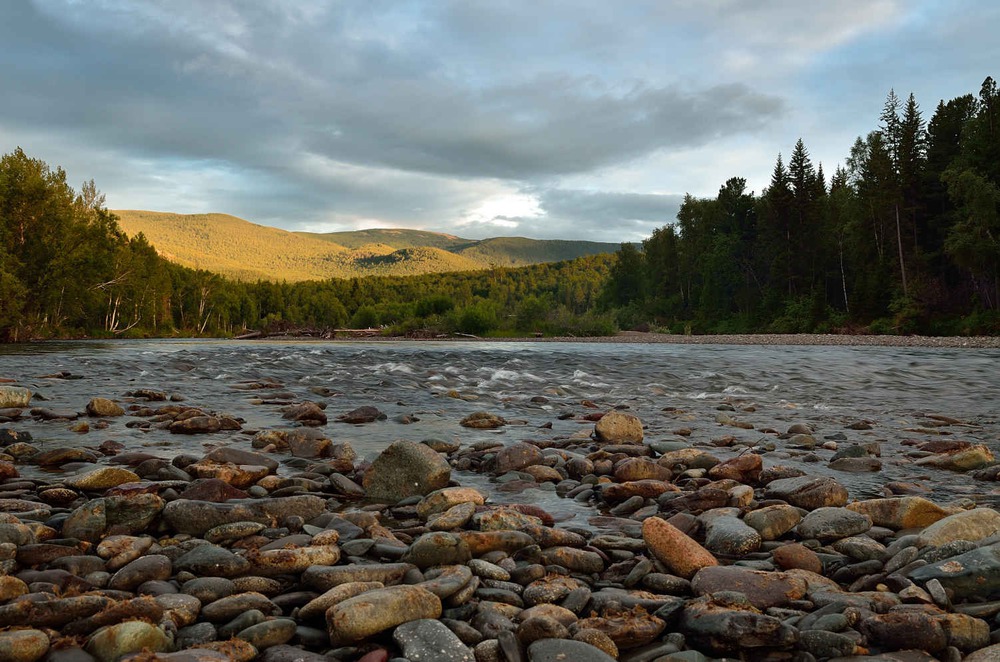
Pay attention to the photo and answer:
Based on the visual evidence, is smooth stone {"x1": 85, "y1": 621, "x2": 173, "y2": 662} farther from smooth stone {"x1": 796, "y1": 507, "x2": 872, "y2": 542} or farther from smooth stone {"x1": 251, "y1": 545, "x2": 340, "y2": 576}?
smooth stone {"x1": 796, "y1": 507, "x2": 872, "y2": 542}

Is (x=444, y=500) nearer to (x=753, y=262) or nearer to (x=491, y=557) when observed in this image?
(x=491, y=557)

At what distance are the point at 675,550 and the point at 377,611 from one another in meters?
2.33

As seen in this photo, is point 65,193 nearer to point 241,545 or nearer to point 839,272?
point 241,545

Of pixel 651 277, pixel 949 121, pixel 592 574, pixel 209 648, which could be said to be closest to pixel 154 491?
pixel 209 648

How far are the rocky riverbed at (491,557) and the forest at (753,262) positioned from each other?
1604 inches

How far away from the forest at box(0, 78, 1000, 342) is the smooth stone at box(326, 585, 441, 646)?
144ft

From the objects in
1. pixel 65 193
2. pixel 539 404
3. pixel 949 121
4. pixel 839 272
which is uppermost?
pixel 949 121

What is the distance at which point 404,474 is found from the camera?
658 cm

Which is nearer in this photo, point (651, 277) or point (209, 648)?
point (209, 648)

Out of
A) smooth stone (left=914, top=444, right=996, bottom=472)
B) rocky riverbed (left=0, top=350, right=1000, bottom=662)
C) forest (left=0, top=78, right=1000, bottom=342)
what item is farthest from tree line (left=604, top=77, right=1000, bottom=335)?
rocky riverbed (left=0, top=350, right=1000, bottom=662)

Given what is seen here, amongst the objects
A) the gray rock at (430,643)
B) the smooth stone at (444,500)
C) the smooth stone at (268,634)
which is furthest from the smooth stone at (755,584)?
the smooth stone at (268,634)

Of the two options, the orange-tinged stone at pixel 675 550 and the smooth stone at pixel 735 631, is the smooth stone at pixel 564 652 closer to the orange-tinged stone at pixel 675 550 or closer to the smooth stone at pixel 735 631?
the smooth stone at pixel 735 631

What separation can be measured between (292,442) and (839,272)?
66.0 metres

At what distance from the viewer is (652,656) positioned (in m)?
3.23
